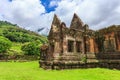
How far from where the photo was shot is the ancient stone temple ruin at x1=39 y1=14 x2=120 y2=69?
24312 mm

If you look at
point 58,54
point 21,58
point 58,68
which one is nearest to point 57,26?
point 58,54

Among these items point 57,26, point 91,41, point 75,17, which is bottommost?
point 91,41

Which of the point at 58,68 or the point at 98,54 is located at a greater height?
the point at 98,54

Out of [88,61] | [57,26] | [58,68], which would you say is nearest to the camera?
[58,68]

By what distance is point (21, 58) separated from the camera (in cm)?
5016

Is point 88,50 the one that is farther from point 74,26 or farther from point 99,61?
point 74,26

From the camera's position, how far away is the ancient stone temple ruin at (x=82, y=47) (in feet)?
79.8

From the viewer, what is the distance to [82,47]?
27047mm

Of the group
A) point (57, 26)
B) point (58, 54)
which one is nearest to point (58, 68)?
point (58, 54)

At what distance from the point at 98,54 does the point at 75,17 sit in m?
6.86

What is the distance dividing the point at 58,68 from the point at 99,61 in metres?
5.68

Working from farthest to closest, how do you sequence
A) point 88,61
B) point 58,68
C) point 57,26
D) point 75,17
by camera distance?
point 75,17
point 57,26
point 88,61
point 58,68

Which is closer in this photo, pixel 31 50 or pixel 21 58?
pixel 21 58

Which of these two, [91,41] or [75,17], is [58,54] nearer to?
[91,41]
